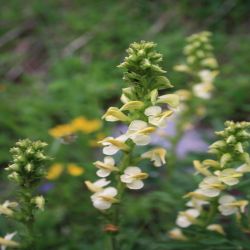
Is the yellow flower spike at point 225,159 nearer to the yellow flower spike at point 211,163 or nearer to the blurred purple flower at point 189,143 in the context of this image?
the yellow flower spike at point 211,163

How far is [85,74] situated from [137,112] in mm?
3104

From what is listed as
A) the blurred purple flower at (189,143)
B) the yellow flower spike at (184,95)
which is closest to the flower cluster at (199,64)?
the yellow flower spike at (184,95)

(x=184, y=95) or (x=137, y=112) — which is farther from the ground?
(x=184, y=95)

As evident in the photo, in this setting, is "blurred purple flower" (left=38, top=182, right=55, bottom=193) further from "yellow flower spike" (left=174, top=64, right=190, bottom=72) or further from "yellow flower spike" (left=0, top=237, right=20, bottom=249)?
"yellow flower spike" (left=0, top=237, right=20, bottom=249)

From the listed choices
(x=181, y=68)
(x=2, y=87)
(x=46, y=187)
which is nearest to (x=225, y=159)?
(x=181, y=68)

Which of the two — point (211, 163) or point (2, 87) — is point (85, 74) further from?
point (211, 163)

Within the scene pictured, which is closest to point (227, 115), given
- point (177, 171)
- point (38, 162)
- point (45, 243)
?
point (177, 171)

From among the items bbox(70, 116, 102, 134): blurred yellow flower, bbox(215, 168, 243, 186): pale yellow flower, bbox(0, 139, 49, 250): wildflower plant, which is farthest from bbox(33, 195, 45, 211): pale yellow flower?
bbox(70, 116, 102, 134): blurred yellow flower

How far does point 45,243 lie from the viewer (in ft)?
10.1

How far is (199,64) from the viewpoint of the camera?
2.91m

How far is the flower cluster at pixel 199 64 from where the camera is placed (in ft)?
9.21

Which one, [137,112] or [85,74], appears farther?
[85,74]

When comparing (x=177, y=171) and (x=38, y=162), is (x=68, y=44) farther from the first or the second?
(x=38, y=162)

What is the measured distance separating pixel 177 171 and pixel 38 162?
174cm
